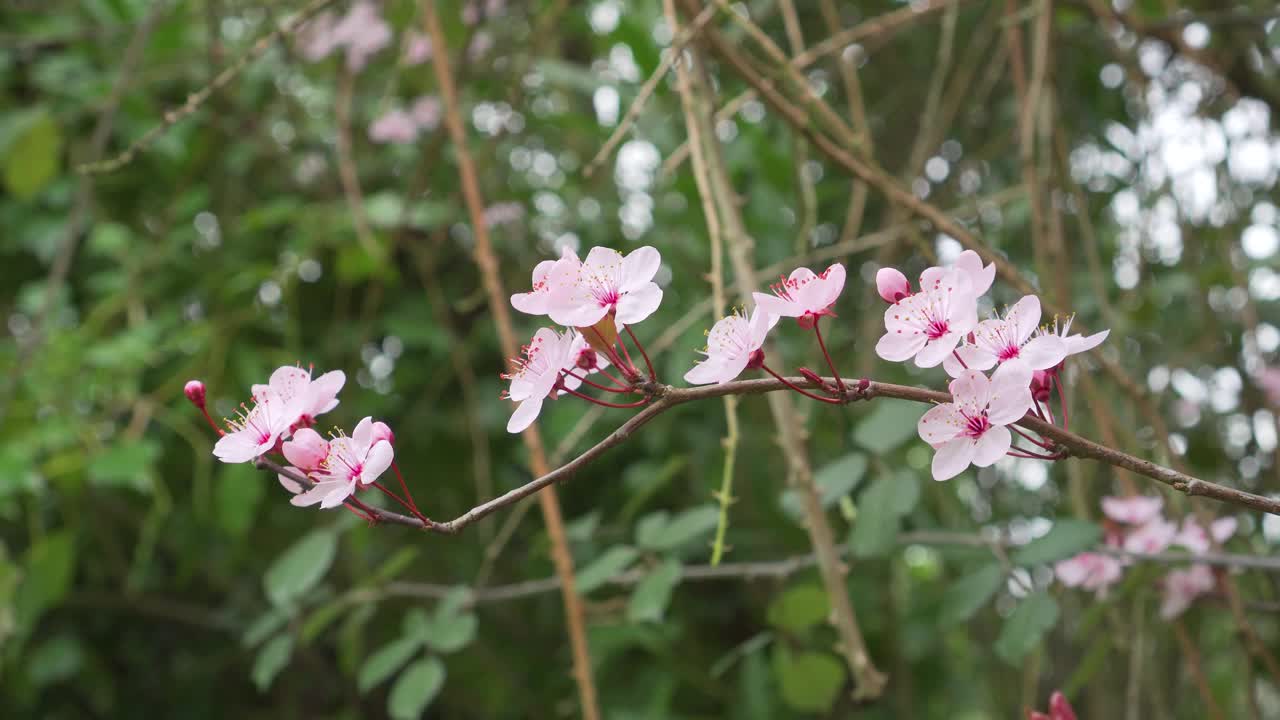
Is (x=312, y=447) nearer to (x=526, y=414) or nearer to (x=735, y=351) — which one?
(x=526, y=414)

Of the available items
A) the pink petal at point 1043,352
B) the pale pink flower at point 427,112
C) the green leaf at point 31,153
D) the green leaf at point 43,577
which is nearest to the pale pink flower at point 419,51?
the pale pink flower at point 427,112

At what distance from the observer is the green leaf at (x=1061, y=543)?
0.95 metres

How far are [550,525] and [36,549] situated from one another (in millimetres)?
779

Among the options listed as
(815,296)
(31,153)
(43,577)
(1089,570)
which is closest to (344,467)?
(815,296)

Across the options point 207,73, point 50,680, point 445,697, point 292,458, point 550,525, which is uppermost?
point 292,458

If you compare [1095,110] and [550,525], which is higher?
[550,525]

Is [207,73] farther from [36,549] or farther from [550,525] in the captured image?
[550,525]

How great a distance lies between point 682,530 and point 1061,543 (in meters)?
0.35

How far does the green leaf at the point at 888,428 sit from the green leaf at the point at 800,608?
0.51 ft

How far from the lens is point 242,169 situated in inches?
70.8

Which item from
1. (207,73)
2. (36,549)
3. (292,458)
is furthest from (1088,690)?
(207,73)

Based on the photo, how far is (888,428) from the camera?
1.06 meters

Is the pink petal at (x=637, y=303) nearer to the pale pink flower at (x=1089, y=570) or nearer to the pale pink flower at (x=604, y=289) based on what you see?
the pale pink flower at (x=604, y=289)

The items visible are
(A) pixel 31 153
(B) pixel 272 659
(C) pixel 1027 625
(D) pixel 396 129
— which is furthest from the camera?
(D) pixel 396 129
